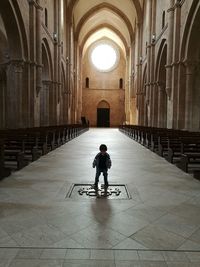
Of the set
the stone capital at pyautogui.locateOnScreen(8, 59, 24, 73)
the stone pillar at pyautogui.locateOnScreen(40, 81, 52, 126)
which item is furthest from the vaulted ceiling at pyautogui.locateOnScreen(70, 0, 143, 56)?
the stone capital at pyautogui.locateOnScreen(8, 59, 24, 73)

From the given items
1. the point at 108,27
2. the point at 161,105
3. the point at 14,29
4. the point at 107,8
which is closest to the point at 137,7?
the point at 107,8

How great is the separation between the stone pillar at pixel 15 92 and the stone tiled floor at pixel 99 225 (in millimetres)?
12184

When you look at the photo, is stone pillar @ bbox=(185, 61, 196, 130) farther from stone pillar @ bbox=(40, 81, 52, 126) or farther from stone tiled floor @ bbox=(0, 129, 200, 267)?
stone pillar @ bbox=(40, 81, 52, 126)

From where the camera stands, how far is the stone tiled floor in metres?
3.04

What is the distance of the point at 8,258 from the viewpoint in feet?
9.80

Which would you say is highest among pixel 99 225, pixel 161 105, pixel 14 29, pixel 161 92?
pixel 14 29

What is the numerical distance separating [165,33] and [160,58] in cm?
311

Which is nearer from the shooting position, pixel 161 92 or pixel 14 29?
pixel 14 29

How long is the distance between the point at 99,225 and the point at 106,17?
1830 inches

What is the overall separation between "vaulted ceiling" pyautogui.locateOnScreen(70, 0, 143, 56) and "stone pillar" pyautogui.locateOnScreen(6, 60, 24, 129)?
68.1 ft

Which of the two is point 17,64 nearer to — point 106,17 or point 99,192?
point 99,192

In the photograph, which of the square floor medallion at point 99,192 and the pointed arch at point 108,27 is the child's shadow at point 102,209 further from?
the pointed arch at point 108,27

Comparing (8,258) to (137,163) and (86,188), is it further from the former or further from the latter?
(137,163)

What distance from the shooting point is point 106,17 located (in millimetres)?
46062
